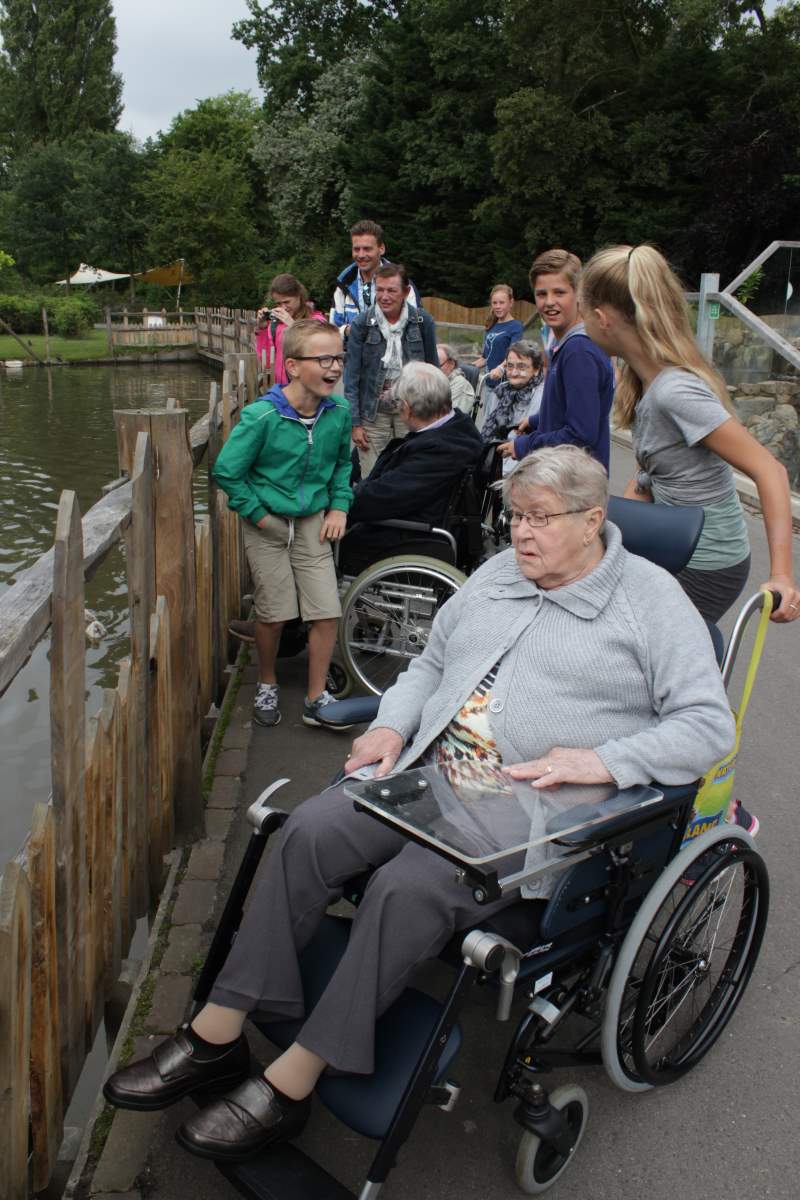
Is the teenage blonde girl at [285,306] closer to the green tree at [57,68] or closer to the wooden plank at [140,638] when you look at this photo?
the wooden plank at [140,638]

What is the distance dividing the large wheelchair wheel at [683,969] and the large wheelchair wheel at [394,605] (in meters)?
2.05

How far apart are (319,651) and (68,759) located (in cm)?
238

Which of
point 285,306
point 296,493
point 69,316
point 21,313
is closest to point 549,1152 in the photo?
point 296,493

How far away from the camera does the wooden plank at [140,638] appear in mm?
2957

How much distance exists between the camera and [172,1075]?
224 centimetres

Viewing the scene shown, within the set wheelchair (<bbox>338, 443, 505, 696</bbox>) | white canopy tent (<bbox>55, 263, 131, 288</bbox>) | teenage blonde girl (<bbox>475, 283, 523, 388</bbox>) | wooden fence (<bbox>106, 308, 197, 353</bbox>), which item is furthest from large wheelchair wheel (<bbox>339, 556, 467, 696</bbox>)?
white canopy tent (<bbox>55, 263, 131, 288</bbox>)

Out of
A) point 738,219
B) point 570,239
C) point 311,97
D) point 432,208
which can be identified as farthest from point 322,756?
point 311,97

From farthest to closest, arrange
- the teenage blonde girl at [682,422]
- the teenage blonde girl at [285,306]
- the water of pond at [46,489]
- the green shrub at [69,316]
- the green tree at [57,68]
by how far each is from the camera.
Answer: the green tree at [57,68]
the green shrub at [69,316]
the teenage blonde girl at [285,306]
the water of pond at [46,489]
the teenage blonde girl at [682,422]

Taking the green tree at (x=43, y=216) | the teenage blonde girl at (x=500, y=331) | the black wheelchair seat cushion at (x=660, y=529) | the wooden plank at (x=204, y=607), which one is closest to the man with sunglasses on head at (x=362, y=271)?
the teenage blonde girl at (x=500, y=331)

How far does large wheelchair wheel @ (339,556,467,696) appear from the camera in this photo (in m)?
A: 4.71

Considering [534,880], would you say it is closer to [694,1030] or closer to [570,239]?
[694,1030]

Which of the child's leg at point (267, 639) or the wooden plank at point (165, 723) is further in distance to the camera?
the child's leg at point (267, 639)

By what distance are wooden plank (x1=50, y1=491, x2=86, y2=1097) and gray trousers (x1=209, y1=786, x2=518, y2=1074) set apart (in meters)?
0.38

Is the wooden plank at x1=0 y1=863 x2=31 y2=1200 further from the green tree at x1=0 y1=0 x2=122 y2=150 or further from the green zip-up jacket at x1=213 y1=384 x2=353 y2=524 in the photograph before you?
the green tree at x1=0 y1=0 x2=122 y2=150
